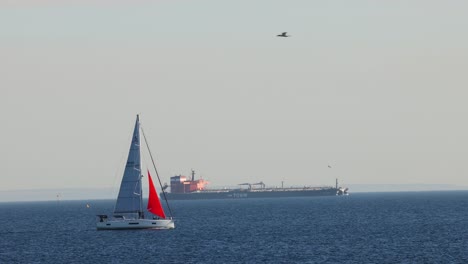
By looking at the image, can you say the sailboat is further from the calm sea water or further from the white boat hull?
the calm sea water

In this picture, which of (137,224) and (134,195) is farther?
(137,224)

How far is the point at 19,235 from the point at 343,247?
53.8 meters

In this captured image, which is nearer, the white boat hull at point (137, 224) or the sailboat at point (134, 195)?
the sailboat at point (134, 195)

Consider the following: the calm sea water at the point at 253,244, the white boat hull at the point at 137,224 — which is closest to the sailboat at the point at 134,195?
the white boat hull at the point at 137,224

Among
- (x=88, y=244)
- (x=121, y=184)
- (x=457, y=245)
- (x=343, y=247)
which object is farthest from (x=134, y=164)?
(x=457, y=245)

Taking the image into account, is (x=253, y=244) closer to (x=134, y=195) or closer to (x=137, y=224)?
(x=134, y=195)

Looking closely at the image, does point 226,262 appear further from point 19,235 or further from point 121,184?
point 19,235

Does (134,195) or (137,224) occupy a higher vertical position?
(134,195)

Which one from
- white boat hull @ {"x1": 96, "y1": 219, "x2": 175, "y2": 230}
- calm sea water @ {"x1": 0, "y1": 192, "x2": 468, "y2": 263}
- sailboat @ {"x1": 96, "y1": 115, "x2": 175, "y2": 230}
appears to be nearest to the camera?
calm sea water @ {"x1": 0, "y1": 192, "x2": 468, "y2": 263}

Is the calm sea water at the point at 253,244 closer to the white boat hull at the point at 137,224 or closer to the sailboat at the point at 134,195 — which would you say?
the white boat hull at the point at 137,224

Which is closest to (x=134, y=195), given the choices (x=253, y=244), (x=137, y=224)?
(x=137, y=224)

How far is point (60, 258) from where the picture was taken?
91.5 m

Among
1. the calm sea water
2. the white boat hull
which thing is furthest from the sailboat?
the calm sea water

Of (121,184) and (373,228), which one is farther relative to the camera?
(373,228)
